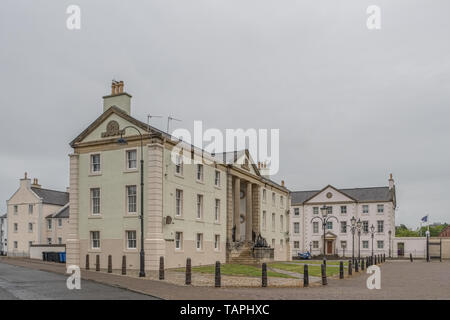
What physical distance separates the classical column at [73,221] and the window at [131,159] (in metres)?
4.38

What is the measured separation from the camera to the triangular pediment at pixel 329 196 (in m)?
81.2

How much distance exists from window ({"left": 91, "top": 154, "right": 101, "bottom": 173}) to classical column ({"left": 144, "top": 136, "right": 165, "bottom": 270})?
4570 millimetres

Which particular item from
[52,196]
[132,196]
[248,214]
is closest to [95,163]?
[132,196]

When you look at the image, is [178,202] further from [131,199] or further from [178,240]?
[131,199]

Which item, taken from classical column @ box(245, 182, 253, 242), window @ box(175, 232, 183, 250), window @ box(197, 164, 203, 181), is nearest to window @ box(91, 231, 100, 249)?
window @ box(175, 232, 183, 250)

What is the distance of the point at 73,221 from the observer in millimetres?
33312

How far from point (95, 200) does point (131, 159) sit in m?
4.10

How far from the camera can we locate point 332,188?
81.9m

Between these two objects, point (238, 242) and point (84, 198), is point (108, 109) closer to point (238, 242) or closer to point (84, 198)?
point (84, 198)

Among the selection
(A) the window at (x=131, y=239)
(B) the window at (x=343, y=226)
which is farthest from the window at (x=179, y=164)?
(B) the window at (x=343, y=226)

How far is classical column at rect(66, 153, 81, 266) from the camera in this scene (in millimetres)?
32750

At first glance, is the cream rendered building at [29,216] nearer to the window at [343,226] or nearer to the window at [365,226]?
the window at [343,226]
